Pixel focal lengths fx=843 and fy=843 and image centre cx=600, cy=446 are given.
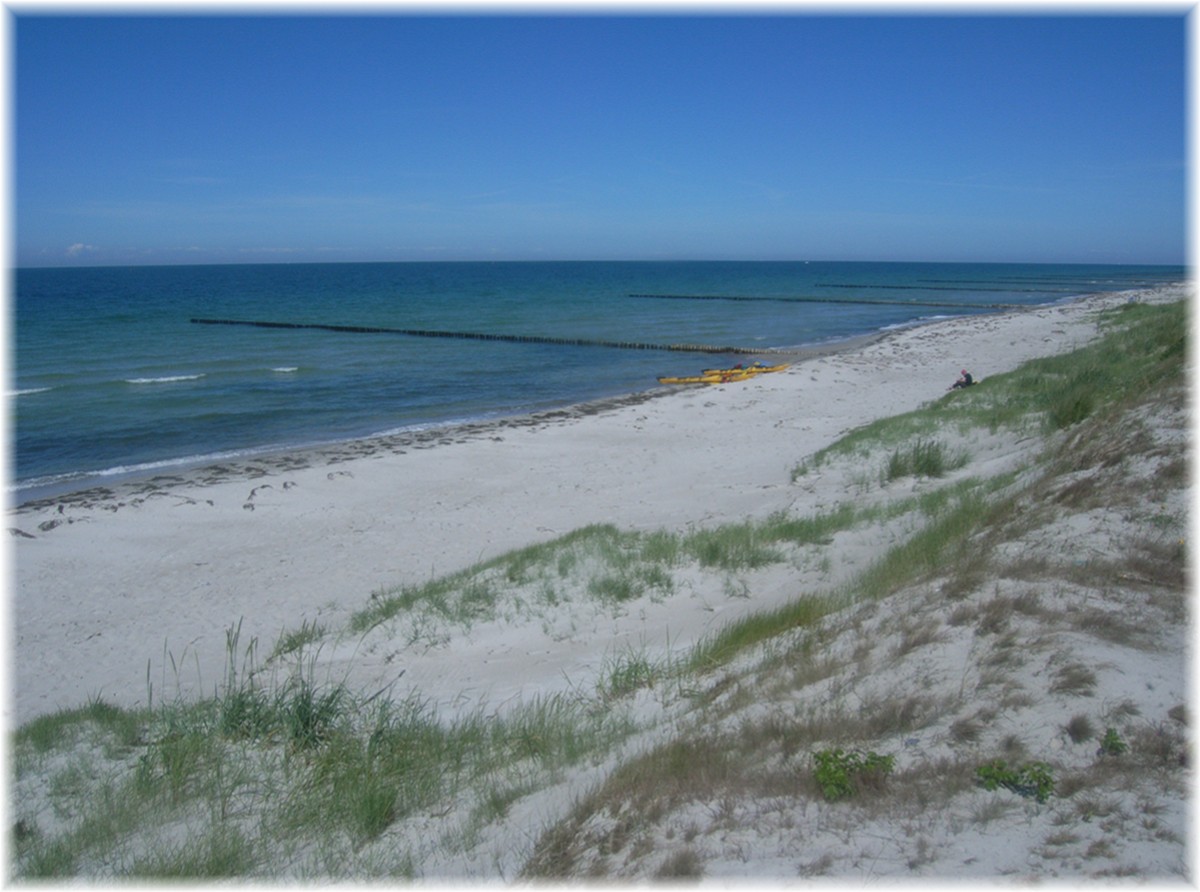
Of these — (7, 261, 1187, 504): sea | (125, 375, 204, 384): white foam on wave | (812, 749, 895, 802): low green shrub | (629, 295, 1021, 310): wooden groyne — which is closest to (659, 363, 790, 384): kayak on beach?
(7, 261, 1187, 504): sea

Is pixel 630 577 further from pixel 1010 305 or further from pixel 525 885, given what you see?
pixel 1010 305

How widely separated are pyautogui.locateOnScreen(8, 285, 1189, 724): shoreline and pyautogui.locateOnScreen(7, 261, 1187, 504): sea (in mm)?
3884

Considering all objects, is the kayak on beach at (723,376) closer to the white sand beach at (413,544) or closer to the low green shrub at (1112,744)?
the white sand beach at (413,544)

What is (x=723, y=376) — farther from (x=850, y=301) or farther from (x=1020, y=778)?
(x=850, y=301)

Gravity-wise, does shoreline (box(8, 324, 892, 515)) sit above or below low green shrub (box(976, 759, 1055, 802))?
below

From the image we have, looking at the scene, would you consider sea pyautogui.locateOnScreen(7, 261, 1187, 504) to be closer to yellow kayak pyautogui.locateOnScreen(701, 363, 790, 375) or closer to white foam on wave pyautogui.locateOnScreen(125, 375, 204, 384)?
white foam on wave pyautogui.locateOnScreen(125, 375, 204, 384)

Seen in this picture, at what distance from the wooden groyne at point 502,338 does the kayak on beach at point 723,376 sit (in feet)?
24.7

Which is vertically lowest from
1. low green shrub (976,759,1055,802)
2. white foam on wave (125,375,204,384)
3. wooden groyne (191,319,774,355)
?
white foam on wave (125,375,204,384)

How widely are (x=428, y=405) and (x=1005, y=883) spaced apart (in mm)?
25243

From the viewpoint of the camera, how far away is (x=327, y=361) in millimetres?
37125

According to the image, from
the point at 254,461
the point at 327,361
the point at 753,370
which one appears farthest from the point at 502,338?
the point at 254,461

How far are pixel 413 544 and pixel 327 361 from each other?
26328 mm

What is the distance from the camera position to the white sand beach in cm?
786

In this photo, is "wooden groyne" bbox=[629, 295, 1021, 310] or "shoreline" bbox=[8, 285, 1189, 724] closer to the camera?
"shoreline" bbox=[8, 285, 1189, 724]
